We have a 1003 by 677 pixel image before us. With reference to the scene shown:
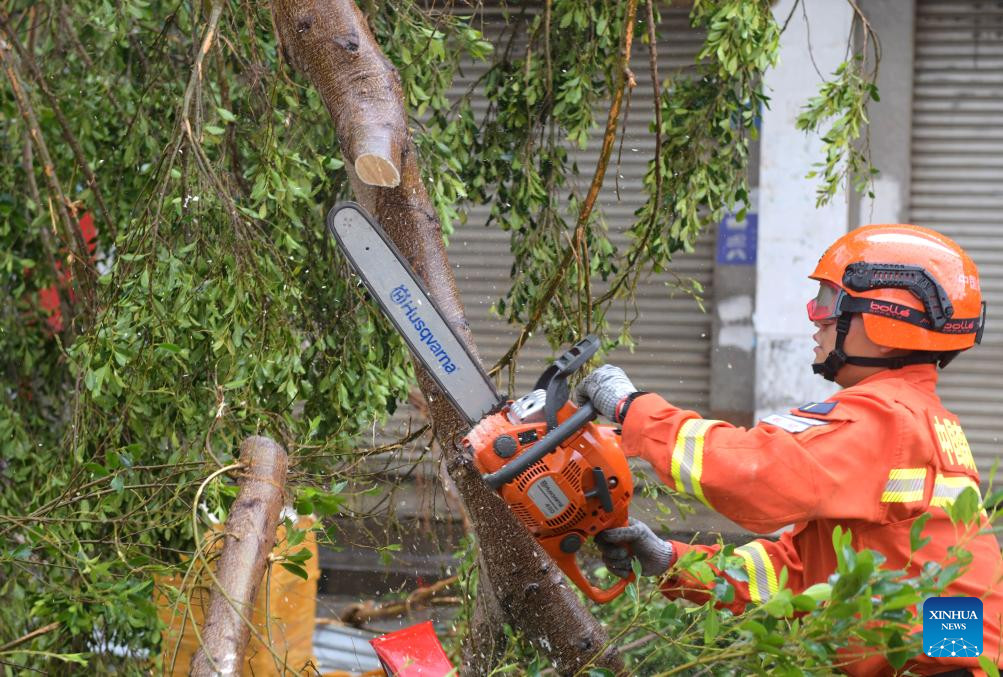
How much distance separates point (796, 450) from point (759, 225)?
5513mm

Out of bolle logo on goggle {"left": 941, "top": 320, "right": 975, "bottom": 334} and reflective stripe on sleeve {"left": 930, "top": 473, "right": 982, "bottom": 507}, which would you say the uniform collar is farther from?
reflective stripe on sleeve {"left": 930, "top": 473, "right": 982, "bottom": 507}

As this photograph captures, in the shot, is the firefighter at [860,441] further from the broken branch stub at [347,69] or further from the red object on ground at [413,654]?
the broken branch stub at [347,69]

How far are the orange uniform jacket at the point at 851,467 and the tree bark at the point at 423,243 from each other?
0.47 meters

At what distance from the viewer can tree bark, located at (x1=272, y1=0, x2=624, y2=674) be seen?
2361 mm

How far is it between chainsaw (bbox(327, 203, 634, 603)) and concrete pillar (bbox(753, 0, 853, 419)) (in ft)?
16.9

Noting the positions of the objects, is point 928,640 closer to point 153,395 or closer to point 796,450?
point 796,450

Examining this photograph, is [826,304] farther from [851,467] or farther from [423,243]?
[423,243]

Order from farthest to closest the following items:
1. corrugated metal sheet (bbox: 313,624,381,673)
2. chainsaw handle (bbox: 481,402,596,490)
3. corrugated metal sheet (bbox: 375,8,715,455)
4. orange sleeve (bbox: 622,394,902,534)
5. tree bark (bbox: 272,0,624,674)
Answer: corrugated metal sheet (bbox: 375,8,715,455) → corrugated metal sheet (bbox: 313,624,381,673) → tree bark (bbox: 272,0,624,674) → chainsaw handle (bbox: 481,402,596,490) → orange sleeve (bbox: 622,394,902,534)

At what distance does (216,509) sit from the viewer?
2.53 metres

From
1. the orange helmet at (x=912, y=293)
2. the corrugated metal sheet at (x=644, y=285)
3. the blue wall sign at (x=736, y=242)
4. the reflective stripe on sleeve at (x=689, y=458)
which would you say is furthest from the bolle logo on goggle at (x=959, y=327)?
the blue wall sign at (x=736, y=242)

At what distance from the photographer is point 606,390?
6.79 ft

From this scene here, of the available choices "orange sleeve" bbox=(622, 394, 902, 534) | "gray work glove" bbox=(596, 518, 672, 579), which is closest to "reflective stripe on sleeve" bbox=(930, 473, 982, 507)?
"orange sleeve" bbox=(622, 394, 902, 534)

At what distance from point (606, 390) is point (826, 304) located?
561mm

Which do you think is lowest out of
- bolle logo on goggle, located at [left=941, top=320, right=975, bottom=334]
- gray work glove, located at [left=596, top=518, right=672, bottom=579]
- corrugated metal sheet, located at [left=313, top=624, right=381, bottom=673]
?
corrugated metal sheet, located at [left=313, top=624, right=381, bottom=673]
